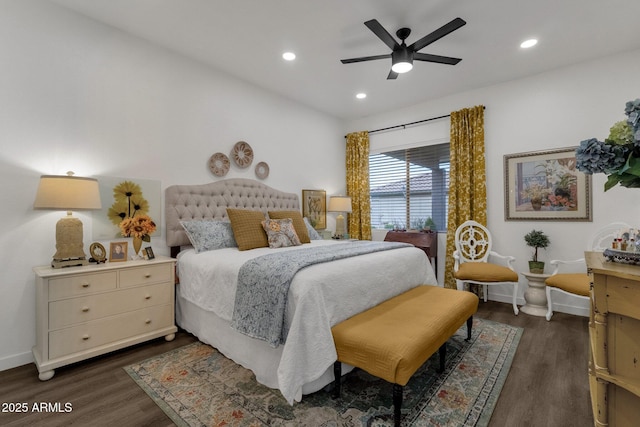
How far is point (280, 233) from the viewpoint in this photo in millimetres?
3223

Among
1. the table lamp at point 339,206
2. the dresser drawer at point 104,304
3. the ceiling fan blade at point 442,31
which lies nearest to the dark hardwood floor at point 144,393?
the dresser drawer at point 104,304

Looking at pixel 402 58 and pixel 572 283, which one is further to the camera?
pixel 572 283

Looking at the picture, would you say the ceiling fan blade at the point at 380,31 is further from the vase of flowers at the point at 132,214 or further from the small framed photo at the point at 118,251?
the small framed photo at the point at 118,251

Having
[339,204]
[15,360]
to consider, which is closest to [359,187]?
[339,204]

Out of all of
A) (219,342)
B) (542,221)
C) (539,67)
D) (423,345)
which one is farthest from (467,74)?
(219,342)

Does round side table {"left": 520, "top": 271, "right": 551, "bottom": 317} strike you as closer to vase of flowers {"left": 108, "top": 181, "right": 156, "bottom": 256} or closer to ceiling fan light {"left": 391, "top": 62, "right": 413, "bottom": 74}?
ceiling fan light {"left": 391, "top": 62, "right": 413, "bottom": 74}

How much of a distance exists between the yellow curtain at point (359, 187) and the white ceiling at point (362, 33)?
1.48m

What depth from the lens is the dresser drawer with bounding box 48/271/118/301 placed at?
6.95 ft

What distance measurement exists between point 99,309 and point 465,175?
4.43 metres

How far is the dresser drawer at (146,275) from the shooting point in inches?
97.0

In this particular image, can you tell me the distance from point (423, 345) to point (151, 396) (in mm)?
1740

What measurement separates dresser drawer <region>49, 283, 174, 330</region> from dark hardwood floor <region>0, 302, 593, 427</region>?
0.38 m

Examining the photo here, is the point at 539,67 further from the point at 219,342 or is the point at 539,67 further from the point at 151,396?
the point at 151,396

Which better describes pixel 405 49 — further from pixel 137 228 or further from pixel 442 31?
pixel 137 228
